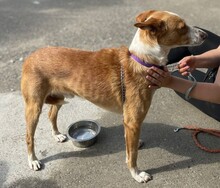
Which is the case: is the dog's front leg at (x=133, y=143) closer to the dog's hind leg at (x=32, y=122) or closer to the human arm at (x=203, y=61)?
the human arm at (x=203, y=61)

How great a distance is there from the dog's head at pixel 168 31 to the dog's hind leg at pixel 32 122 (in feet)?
4.04

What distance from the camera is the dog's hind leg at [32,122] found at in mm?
3297

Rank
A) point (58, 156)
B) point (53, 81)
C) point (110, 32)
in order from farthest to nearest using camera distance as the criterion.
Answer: point (110, 32) → point (58, 156) → point (53, 81)

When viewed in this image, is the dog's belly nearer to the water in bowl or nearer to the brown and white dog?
the brown and white dog

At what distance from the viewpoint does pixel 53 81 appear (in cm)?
326

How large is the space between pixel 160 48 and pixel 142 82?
360 millimetres

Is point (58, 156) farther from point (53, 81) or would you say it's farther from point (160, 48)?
point (160, 48)

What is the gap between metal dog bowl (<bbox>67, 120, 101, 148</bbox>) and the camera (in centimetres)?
375

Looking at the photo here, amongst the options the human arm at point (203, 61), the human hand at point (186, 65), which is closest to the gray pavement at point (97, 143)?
the human arm at point (203, 61)

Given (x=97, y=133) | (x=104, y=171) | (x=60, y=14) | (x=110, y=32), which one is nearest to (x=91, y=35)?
(x=110, y=32)

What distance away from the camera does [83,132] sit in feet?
13.1

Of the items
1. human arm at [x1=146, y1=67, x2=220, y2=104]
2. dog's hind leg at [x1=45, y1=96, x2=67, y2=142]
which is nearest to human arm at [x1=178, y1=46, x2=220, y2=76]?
human arm at [x1=146, y1=67, x2=220, y2=104]

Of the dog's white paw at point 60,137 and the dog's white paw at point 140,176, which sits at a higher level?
the dog's white paw at point 140,176

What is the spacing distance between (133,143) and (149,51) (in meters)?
0.92
